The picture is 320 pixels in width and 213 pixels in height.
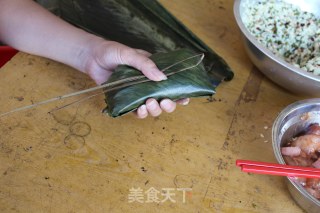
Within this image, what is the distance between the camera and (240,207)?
803mm

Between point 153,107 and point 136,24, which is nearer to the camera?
point 153,107

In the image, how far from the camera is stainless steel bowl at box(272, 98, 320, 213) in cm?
77

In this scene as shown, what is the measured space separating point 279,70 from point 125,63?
40 centimetres

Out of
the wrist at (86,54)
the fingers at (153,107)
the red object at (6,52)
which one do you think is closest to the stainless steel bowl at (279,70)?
the fingers at (153,107)

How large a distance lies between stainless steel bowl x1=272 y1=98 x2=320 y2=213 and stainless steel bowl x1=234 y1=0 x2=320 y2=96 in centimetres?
5

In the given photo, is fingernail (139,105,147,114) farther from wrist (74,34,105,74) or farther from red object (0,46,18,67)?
red object (0,46,18,67)

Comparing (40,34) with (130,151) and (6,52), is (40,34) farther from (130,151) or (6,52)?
(130,151)

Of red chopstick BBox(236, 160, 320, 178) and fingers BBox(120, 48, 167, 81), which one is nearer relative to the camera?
red chopstick BBox(236, 160, 320, 178)

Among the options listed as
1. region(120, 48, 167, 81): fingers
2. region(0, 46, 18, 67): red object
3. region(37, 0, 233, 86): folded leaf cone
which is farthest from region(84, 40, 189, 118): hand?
region(0, 46, 18, 67): red object

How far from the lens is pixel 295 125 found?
2.97 feet

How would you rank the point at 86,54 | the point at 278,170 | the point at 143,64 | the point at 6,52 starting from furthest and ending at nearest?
the point at 6,52 < the point at 86,54 < the point at 143,64 < the point at 278,170

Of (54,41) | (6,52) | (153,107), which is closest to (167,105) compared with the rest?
(153,107)

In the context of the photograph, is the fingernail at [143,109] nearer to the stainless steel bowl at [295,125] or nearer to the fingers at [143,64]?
the fingers at [143,64]

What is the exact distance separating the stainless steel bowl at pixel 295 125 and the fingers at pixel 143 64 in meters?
0.30
